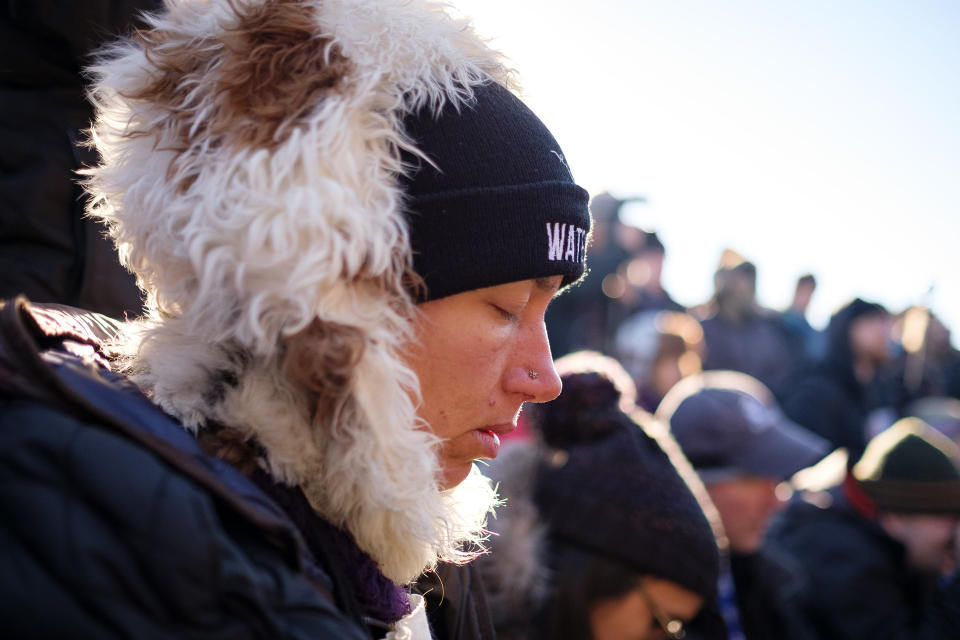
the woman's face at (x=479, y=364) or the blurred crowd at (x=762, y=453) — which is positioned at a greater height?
the woman's face at (x=479, y=364)

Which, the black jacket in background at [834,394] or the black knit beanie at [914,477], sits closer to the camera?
the black knit beanie at [914,477]

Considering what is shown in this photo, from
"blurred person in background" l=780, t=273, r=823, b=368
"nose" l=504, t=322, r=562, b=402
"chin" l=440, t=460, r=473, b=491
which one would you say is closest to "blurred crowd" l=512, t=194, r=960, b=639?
"blurred person in background" l=780, t=273, r=823, b=368

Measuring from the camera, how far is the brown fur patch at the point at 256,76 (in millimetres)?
1092

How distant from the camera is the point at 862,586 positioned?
358cm

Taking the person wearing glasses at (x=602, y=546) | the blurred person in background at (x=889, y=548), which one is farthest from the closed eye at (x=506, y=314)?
the blurred person in background at (x=889, y=548)

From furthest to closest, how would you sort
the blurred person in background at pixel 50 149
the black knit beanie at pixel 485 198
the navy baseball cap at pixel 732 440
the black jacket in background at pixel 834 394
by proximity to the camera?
the black jacket in background at pixel 834 394 < the navy baseball cap at pixel 732 440 < the blurred person in background at pixel 50 149 < the black knit beanie at pixel 485 198

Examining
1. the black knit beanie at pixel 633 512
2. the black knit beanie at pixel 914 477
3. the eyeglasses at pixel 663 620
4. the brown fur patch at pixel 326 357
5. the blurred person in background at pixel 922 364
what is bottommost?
the blurred person in background at pixel 922 364

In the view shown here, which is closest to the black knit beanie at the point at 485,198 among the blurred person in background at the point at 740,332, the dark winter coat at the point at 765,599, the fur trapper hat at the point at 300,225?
the fur trapper hat at the point at 300,225

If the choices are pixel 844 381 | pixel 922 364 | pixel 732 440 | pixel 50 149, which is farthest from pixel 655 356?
pixel 922 364

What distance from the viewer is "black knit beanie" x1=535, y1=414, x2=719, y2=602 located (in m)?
2.08

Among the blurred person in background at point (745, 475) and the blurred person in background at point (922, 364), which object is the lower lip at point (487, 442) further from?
the blurred person in background at point (922, 364)

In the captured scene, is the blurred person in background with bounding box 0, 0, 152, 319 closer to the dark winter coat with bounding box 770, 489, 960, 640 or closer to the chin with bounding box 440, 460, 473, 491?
the chin with bounding box 440, 460, 473, 491

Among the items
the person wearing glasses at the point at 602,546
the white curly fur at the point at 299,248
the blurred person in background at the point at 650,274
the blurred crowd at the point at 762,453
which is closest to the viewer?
the white curly fur at the point at 299,248

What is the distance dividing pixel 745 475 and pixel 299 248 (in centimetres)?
259
